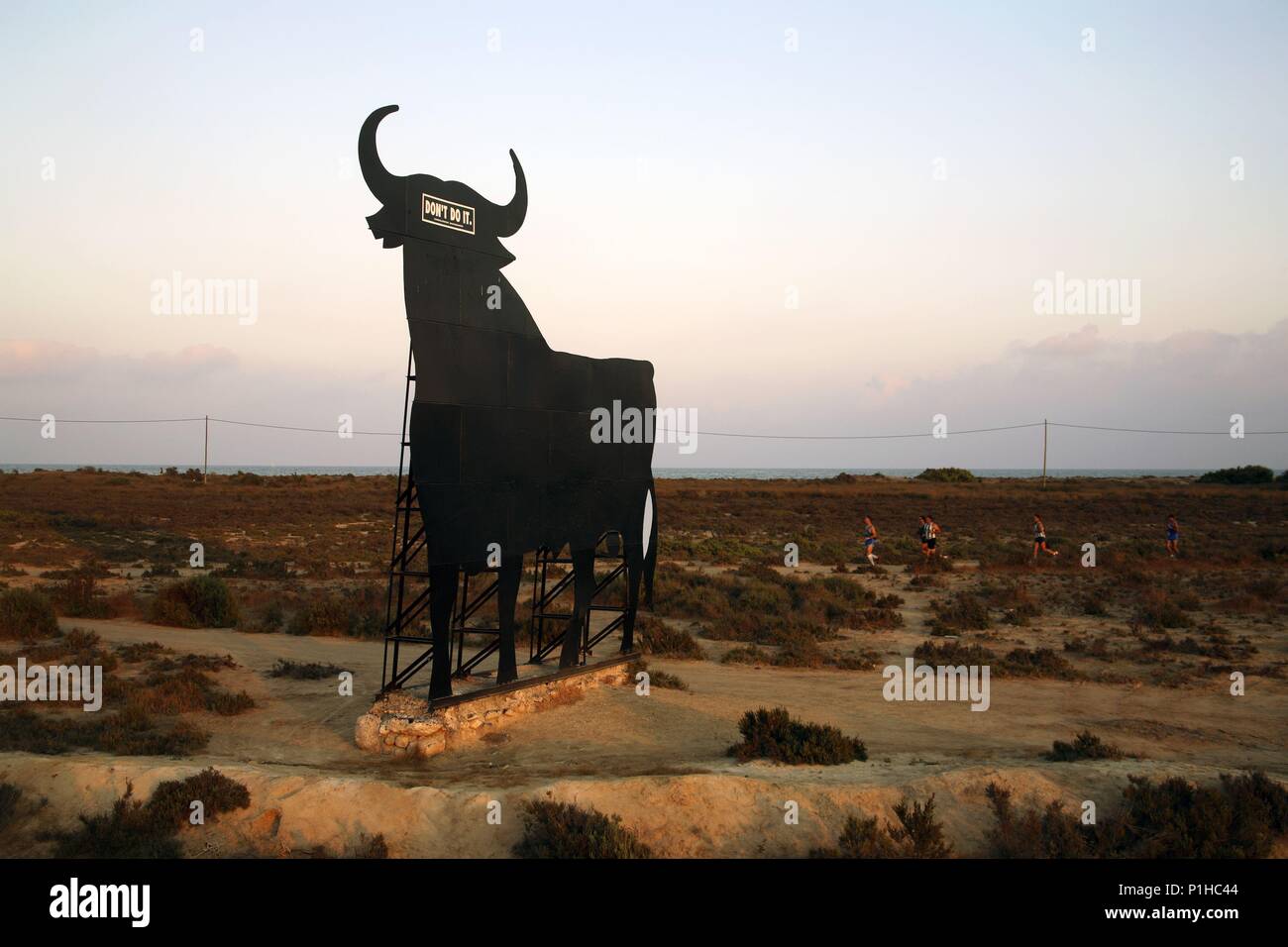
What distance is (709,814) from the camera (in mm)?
8273

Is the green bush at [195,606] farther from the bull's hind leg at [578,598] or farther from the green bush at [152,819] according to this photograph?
the green bush at [152,819]

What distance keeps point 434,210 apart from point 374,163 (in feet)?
2.82

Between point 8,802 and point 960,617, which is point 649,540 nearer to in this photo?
point 8,802

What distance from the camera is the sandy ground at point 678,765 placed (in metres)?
8.12

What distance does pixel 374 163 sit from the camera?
30.6 ft

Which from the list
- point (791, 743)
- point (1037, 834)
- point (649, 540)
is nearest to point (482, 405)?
point (649, 540)

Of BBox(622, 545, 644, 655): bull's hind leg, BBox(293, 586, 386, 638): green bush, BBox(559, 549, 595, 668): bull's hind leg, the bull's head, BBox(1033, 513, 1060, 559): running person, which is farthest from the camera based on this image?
BBox(1033, 513, 1060, 559): running person

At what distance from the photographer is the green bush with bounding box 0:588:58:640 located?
16078mm

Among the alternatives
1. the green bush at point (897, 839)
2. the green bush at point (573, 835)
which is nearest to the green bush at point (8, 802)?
the green bush at point (573, 835)

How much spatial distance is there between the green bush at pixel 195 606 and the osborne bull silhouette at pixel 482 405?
9872 millimetres

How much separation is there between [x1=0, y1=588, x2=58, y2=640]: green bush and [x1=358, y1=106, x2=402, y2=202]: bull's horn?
1179 centimetres

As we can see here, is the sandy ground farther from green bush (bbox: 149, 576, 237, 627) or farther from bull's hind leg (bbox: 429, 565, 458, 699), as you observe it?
green bush (bbox: 149, 576, 237, 627)

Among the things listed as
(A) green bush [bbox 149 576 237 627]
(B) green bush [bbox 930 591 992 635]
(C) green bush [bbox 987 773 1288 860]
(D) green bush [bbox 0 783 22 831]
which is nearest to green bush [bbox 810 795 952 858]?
(C) green bush [bbox 987 773 1288 860]

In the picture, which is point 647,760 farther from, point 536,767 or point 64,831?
point 64,831
